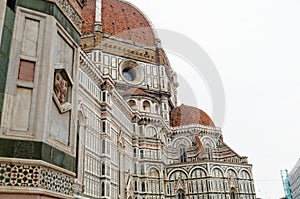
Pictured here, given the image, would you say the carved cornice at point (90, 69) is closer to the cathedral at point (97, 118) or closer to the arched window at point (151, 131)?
the cathedral at point (97, 118)

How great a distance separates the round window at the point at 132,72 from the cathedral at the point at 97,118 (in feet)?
0.50

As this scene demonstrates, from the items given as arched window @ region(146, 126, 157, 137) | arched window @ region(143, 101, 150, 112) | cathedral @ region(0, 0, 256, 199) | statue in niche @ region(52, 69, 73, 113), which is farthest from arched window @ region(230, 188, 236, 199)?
statue in niche @ region(52, 69, 73, 113)

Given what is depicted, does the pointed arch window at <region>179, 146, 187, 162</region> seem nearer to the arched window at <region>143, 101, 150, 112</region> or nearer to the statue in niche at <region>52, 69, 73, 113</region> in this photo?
the arched window at <region>143, 101, 150, 112</region>

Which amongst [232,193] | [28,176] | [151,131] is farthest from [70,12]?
[232,193]

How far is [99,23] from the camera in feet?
150

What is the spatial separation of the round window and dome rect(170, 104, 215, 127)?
824cm

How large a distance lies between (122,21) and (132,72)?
37.0 feet

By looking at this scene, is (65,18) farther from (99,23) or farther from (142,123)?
(99,23)

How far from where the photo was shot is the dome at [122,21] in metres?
47.5

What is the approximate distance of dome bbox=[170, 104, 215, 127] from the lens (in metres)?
45.5

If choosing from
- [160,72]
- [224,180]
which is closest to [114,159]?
[224,180]

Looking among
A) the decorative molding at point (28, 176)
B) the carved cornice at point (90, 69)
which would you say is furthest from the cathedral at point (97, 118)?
the carved cornice at point (90, 69)

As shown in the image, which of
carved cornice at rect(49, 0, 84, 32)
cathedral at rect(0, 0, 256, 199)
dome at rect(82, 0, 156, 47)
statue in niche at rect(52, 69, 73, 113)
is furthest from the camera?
dome at rect(82, 0, 156, 47)

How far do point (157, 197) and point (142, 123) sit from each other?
9098mm
